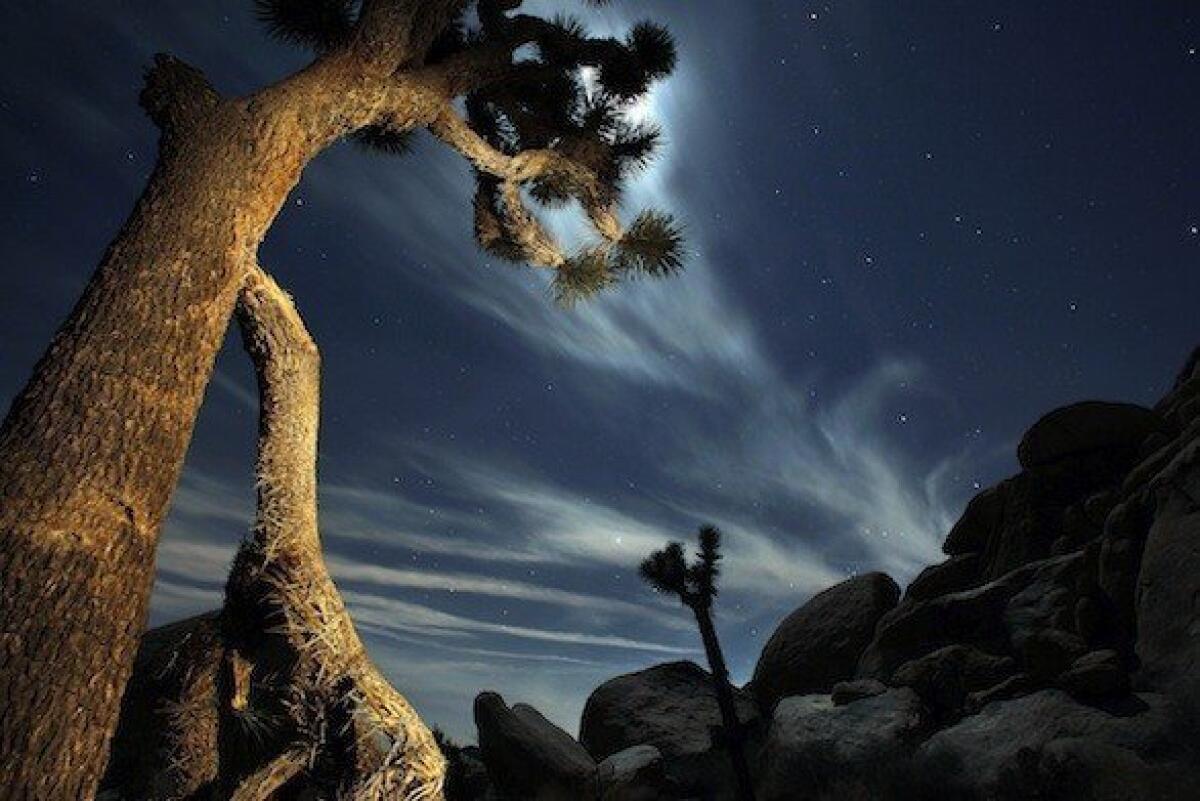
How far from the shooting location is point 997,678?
31.3 feet

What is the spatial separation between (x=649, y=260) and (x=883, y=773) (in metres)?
8.38

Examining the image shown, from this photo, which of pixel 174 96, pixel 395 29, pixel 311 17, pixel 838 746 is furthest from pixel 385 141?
pixel 838 746

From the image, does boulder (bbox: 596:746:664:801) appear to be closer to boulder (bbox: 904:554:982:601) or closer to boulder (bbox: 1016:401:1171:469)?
boulder (bbox: 904:554:982:601)

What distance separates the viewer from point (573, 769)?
12.8 meters

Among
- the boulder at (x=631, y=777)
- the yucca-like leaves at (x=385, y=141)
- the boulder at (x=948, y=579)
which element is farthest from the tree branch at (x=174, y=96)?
the boulder at (x=948, y=579)

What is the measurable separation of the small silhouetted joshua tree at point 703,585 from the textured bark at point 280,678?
1256 cm

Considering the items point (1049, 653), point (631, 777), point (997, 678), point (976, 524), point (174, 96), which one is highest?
point (976, 524)

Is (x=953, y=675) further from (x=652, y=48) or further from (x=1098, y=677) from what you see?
(x=652, y=48)

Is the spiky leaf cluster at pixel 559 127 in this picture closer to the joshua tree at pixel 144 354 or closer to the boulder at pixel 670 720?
the joshua tree at pixel 144 354

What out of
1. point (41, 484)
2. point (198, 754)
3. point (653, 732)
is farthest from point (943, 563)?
point (41, 484)

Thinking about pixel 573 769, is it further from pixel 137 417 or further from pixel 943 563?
pixel 137 417

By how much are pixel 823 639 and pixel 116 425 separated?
1589 cm

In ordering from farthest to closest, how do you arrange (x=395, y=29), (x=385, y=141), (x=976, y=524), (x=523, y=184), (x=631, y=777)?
(x=976, y=524)
(x=631, y=777)
(x=385, y=141)
(x=523, y=184)
(x=395, y=29)

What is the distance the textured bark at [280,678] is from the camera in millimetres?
2955
